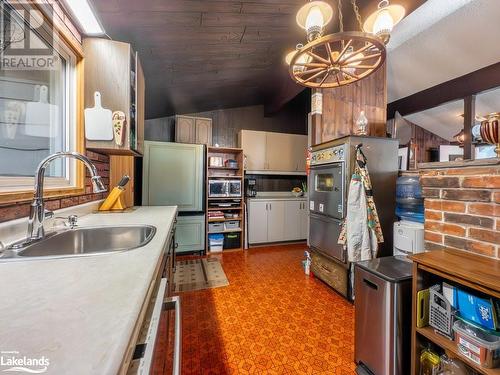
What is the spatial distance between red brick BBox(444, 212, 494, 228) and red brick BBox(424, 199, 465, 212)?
1.1 inches

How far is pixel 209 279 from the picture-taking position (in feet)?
8.76

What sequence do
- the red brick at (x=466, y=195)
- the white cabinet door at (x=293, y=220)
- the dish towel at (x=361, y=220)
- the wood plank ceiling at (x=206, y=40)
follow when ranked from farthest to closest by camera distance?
the white cabinet door at (x=293, y=220) → the dish towel at (x=361, y=220) → the wood plank ceiling at (x=206, y=40) → the red brick at (x=466, y=195)

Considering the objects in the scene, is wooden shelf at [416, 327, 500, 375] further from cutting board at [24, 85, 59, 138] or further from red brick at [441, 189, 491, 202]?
cutting board at [24, 85, 59, 138]

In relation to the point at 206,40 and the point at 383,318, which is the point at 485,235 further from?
the point at 206,40

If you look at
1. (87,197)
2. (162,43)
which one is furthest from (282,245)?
(162,43)

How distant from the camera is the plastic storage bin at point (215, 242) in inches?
145

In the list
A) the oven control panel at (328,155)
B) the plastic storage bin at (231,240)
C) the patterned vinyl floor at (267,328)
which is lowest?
the patterned vinyl floor at (267,328)

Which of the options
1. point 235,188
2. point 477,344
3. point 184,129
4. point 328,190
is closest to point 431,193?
point 477,344

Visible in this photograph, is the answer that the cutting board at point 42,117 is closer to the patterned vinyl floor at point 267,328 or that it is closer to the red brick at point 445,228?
the patterned vinyl floor at point 267,328

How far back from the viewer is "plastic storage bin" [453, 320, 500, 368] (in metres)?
0.84

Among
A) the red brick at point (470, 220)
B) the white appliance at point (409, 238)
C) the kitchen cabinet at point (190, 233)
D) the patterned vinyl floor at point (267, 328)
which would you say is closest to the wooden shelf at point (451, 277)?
the red brick at point (470, 220)

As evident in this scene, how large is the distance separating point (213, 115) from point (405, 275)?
13.1ft

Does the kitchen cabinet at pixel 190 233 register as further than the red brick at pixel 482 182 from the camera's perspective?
Yes

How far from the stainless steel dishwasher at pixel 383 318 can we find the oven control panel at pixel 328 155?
3.67 ft
